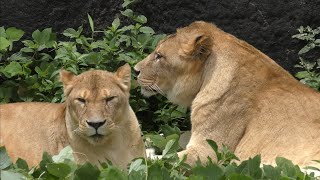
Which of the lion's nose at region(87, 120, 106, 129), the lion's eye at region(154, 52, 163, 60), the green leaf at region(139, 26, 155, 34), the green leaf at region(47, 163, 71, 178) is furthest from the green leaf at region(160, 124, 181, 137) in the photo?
the green leaf at region(47, 163, 71, 178)

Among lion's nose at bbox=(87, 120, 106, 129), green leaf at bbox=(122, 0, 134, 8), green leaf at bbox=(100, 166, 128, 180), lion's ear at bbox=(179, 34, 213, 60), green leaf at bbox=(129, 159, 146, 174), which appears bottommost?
green leaf at bbox=(100, 166, 128, 180)

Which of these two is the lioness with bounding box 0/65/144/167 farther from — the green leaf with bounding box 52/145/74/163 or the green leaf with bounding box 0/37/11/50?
the green leaf with bounding box 0/37/11/50

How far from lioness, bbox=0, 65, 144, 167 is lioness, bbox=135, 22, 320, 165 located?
795 millimetres

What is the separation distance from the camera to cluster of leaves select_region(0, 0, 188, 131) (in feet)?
33.2

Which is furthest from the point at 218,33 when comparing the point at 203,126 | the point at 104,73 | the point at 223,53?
the point at 104,73

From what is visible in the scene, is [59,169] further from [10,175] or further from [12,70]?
[12,70]

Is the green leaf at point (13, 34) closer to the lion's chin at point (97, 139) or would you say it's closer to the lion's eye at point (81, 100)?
the lion's eye at point (81, 100)

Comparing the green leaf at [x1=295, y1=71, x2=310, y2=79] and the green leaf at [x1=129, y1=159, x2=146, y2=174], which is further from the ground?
the green leaf at [x1=295, y1=71, x2=310, y2=79]

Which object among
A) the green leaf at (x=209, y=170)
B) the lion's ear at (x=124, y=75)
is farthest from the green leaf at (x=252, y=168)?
the lion's ear at (x=124, y=75)

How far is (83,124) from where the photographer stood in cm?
784

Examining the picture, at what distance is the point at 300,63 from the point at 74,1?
7.51ft

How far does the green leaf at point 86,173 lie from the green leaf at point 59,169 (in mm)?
91

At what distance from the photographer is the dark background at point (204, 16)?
10711 millimetres

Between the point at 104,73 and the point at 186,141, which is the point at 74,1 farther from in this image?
the point at 104,73
